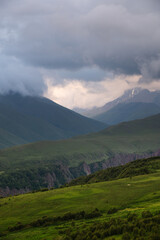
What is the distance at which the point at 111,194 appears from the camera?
73812 mm

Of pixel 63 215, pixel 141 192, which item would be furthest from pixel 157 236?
pixel 141 192

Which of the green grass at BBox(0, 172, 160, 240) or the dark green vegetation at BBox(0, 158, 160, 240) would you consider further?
the green grass at BBox(0, 172, 160, 240)

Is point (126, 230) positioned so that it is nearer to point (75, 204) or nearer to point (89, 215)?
point (89, 215)

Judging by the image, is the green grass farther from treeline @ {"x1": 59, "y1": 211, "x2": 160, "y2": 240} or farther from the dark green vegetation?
treeline @ {"x1": 59, "y1": 211, "x2": 160, "y2": 240}

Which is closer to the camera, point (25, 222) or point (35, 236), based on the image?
point (35, 236)

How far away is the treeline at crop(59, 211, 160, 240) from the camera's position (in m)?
37.7

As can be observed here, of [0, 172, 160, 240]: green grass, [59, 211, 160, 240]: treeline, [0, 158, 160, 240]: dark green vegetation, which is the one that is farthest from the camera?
[0, 172, 160, 240]: green grass

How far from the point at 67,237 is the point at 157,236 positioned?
494 inches

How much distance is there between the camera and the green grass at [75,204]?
174 ft

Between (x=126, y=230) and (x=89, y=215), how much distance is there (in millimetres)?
17224

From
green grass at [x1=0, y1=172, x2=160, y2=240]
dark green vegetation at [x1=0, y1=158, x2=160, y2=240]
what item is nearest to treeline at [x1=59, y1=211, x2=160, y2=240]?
dark green vegetation at [x1=0, y1=158, x2=160, y2=240]

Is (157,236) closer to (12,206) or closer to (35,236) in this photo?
(35,236)

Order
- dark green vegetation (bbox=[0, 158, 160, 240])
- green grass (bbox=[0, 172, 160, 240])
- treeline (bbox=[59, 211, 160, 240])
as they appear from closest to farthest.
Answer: treeline (bbox=[59, 211, 160, 240]) < dark green vegetation (bbox=[0, 158, 160, 240]) < green grass (bbox=[0, 172, 160, 240])

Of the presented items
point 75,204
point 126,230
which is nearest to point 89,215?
point 75,204
